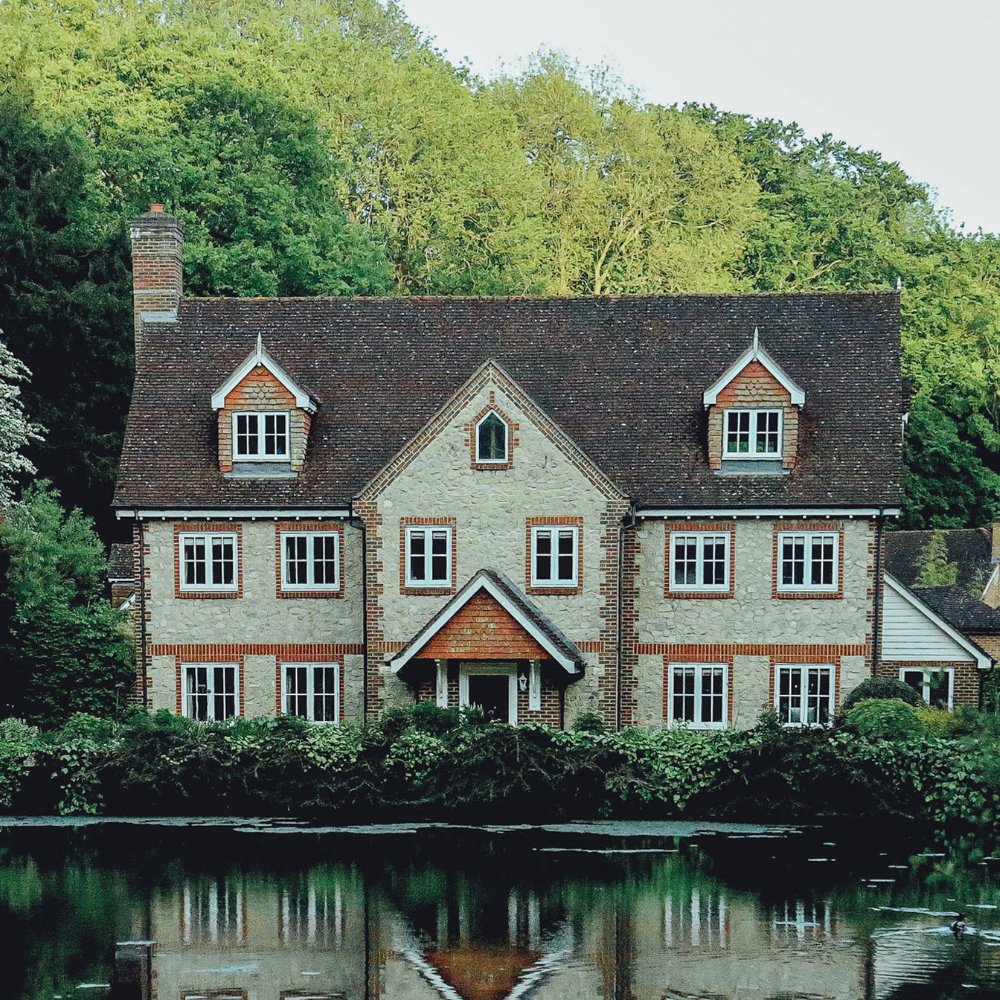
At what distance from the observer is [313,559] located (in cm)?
3906

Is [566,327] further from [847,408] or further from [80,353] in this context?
[80,353]

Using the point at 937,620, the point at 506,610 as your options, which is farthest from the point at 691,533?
the point at 937,620

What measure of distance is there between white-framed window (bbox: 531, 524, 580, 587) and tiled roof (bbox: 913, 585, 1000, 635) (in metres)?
11.4

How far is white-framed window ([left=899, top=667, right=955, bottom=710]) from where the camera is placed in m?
40.4

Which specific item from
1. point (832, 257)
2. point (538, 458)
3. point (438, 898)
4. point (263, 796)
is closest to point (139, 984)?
point (438, 898)

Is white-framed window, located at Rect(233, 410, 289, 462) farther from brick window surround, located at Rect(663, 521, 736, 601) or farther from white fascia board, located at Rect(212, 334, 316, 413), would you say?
brick window surround, located at Rect(663, 521, 736, 601)

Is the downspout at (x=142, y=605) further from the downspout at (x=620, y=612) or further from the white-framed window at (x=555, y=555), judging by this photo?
the downspout at (x=620, y=612)

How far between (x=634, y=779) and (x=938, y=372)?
38494mm

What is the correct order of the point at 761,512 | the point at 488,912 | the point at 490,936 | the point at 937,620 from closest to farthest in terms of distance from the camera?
the point at 490,936 < the point at 488,912 < the point at 761,512 < the point at 937,620

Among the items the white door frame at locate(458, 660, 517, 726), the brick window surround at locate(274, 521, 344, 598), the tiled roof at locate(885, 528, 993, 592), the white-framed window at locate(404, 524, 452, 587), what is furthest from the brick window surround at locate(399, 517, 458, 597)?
the tiled roof at locate(885, 528, 993, 592)

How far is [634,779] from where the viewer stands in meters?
33.8

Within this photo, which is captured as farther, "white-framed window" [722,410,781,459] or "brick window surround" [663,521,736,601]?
"white-framed window" [722,410,781,459]

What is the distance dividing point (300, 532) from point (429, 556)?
3050mm

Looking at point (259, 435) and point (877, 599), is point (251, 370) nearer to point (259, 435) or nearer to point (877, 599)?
point (259, 435)
